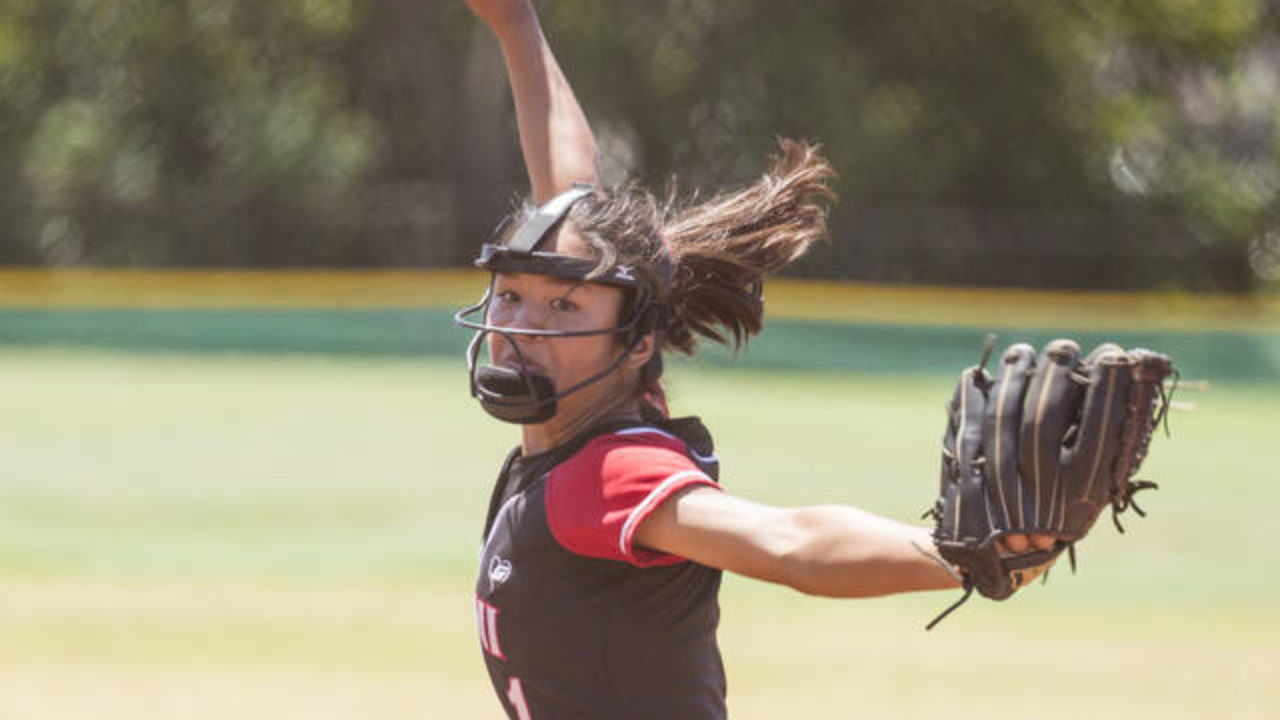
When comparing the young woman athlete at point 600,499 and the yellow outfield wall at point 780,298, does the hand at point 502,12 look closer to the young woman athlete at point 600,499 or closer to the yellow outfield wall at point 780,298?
the young woman athlete at point 600,499

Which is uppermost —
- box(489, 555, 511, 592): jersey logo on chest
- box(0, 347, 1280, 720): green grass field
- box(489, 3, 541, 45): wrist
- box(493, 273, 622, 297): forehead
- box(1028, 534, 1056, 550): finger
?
box(489, 3, 541, 45): wrist

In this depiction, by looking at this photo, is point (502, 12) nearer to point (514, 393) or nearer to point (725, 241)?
point (725, 241)

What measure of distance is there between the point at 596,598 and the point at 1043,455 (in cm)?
89

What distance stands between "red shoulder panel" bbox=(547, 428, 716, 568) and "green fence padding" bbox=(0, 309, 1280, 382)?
13.9 metres

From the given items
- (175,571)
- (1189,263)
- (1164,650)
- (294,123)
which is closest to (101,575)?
(175,571)

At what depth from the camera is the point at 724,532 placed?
3191mm

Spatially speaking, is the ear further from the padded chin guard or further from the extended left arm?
the extended left arm

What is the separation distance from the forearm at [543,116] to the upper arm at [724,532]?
1.20 m

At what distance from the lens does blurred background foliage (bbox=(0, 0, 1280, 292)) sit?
74.7 ft

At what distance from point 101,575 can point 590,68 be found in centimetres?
1538

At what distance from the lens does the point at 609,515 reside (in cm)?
333

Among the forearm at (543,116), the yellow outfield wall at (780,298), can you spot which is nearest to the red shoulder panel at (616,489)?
the forearm at (543,116)

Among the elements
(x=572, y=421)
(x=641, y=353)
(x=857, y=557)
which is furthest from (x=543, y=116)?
(x=857, y=557)

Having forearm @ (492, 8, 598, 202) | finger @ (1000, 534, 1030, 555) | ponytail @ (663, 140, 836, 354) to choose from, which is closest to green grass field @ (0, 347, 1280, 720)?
forearm @ (492, 8, 598, 202)
